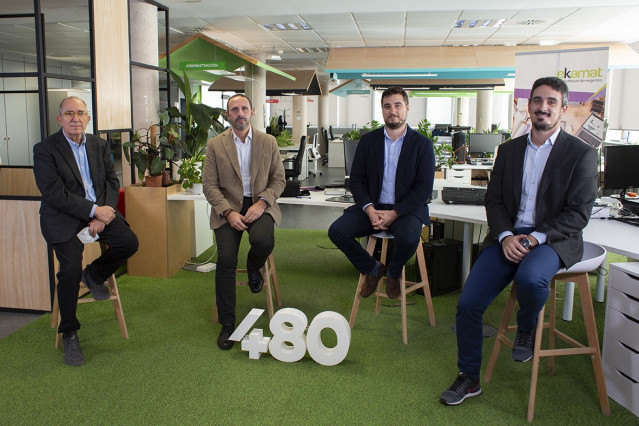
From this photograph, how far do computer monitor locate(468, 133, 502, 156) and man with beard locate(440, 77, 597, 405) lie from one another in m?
6.28

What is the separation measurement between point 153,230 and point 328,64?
7.84 m

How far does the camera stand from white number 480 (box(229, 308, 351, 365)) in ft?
10.3

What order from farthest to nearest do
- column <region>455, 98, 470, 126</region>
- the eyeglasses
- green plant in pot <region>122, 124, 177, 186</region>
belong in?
1. column <region>455, 98, 470, 126</region>
2. green plant in pot <region>122, 124, 177, 186</region>
3. the eyeglasses

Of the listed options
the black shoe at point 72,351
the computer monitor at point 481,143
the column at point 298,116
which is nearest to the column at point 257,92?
the computer monitor at point 481,143

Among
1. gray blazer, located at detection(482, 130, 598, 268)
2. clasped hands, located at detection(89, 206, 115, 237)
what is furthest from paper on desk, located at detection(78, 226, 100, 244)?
gray blazer, located at detection(482, 130, 598, 268)

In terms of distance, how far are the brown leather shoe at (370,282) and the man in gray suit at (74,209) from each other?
4.89 feet

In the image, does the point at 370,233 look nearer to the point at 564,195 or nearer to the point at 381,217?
the point at 381,217

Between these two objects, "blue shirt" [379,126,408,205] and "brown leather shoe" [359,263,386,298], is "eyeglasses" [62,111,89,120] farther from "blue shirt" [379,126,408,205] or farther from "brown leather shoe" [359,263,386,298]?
"brown leather shoe" [359,263,386,298]

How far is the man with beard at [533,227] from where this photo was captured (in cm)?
262

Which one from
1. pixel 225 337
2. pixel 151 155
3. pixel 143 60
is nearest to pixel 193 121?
pixel 151 155

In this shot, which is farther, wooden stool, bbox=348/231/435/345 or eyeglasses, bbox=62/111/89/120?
wooden stool, bbox=348/231/435/345

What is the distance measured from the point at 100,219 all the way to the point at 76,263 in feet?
1.02

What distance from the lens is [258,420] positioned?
2.60m

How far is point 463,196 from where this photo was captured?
14.1 ft
